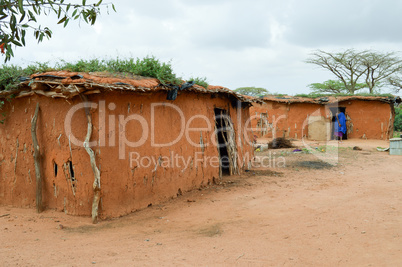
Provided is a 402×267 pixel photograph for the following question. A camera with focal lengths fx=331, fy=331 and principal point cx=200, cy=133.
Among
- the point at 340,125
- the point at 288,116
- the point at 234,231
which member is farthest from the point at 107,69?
the point at 340,125

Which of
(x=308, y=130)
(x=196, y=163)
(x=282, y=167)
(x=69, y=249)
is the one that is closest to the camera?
(x=69, y=249)

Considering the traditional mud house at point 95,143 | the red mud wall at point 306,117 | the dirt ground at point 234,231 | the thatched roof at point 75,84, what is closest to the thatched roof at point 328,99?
the red mud wall at point 306,117

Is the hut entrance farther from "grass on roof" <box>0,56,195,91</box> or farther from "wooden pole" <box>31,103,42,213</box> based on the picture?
"wooden pole" <box>31,103,42,213</box>

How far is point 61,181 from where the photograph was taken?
223 inches

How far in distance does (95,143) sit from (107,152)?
25 cm

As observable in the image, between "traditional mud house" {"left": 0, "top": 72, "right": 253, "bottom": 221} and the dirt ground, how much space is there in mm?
327

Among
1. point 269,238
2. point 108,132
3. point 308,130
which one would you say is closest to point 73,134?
point 108,132

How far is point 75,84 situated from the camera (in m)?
5.01

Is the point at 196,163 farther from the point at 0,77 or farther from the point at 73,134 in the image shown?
the point at 0,77

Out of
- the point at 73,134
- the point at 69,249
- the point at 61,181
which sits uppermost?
the point at 73,134

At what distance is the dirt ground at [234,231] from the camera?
3.94 meters

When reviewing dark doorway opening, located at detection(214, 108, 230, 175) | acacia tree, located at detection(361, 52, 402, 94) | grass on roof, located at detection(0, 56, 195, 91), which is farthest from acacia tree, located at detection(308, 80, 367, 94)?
grass on roof, located at detection(0, 56, 195, 91)

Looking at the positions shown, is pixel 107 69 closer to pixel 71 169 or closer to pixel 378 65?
pixel 71 169

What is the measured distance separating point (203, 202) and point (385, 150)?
10863 mm
